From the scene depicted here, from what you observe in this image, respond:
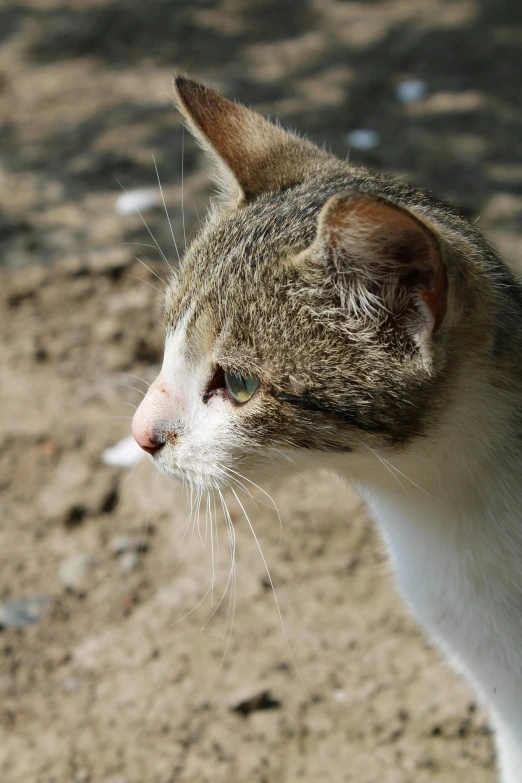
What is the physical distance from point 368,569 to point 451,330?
1567 mm

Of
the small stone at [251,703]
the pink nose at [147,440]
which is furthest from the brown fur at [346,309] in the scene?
the small stone at [251,703]

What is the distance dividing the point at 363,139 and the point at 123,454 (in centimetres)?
274

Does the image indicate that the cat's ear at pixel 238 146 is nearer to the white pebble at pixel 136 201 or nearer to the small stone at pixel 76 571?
the small stone at pixel 76 571

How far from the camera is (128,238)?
4496 mm

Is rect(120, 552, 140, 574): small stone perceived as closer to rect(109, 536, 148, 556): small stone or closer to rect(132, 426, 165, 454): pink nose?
rect(109, 536, 148, 556): small stone

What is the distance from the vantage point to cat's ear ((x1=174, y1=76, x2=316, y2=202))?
2.22m

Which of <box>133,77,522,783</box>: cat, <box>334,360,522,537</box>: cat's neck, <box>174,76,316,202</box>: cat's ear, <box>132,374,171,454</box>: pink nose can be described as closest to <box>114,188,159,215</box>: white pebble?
<box>174,76,316,202</box>: cat's ear

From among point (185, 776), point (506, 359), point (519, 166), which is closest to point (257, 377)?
point (506, 359)

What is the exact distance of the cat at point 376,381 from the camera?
5.55 ft

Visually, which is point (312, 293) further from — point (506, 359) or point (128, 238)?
point (128, 238)

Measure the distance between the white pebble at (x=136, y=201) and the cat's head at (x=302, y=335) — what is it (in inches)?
98.6

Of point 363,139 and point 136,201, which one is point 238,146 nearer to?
point 136,201

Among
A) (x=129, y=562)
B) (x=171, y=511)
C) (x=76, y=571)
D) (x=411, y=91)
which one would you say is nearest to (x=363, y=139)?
(x=411, y=91)

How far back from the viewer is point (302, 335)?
6.03 feet
